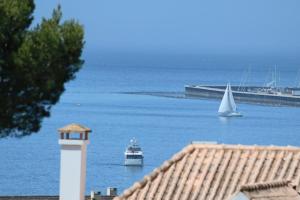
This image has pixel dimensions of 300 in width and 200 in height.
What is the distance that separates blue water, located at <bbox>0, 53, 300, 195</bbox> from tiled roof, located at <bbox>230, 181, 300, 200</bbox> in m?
36.0

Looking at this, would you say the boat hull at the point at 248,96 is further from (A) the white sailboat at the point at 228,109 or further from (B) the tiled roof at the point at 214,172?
(B) the tiled roof at the point at 214,172

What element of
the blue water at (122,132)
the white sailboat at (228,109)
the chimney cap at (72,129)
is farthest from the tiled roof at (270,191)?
the white sailboat at (228,109)

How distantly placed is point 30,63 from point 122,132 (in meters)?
72.7

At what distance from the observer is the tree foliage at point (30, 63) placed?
12992mm

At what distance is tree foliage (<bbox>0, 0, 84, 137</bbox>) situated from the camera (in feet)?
42.6

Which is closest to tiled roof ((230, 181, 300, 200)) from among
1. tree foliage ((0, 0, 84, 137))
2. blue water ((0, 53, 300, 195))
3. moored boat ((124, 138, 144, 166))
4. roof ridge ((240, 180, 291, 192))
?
roof ridge ((240, 180, 291, 192))

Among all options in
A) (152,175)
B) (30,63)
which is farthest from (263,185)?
(30,63)

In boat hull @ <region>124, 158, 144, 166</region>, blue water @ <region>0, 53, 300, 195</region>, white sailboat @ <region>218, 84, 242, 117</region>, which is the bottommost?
boat hull @ <region>124, 158, 144, 166</region>

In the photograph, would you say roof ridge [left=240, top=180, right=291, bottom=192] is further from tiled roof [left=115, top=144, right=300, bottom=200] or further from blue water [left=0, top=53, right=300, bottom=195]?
blue water [left=0, top=53, right=300, bottom=195]

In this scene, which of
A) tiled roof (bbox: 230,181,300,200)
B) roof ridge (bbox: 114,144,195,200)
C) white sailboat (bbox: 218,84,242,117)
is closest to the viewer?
tiled roof (bbox: 230,181,300,200)

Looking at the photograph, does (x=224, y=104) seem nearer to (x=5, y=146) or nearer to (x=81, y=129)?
(x=5, y=146)

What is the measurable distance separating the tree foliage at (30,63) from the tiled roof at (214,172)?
227 cm

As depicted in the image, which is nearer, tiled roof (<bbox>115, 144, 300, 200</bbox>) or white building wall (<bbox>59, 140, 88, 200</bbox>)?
tiled roof (<bbox>115, 144, 300, 200</bbox>)

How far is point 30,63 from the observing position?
13000 millimetres
